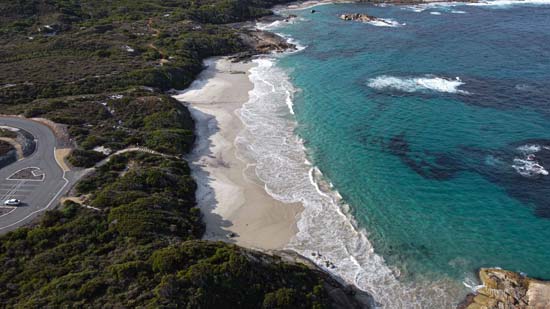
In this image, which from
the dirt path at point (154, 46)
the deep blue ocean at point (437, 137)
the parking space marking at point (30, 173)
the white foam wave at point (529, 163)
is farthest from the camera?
the dirt path at point (154, 46)

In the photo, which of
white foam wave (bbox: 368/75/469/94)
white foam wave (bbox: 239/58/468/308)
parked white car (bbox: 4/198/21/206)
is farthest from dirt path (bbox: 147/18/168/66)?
parked white car (bbox: 4/198/21/206)

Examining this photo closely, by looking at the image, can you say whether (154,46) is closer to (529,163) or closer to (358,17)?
(358,17)

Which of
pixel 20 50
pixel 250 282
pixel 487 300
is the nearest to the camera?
pixel 250 282

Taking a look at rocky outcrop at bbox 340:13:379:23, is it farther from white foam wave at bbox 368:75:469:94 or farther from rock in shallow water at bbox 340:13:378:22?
white foam wave at bbox 368:75:469:94

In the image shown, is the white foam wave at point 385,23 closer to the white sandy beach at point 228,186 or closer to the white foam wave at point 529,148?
the white sandy beach at point 228,186

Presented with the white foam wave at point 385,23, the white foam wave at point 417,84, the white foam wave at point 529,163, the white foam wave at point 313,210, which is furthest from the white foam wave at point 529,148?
the white foam wave at point 385,23

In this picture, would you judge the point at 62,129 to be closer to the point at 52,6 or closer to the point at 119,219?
the point at 119,219

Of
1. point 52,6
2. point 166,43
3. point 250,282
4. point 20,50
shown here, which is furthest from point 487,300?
point 52,6
